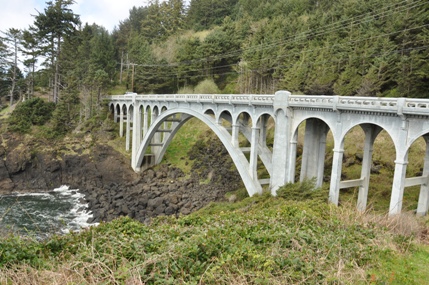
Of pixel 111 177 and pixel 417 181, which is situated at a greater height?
pixel 417 181

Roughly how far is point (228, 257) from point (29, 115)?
44.0 metres

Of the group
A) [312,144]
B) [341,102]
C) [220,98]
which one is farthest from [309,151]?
[220,98]

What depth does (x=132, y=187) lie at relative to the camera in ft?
111

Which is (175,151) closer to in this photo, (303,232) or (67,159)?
(67,159)

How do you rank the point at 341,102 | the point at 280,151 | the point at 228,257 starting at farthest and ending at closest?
the point at 280,151, the point at 341,102, the point at 228,257

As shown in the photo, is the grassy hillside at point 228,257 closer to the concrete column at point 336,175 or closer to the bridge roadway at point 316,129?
the bridge roadway at point 316,129

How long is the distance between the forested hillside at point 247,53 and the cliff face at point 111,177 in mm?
7053

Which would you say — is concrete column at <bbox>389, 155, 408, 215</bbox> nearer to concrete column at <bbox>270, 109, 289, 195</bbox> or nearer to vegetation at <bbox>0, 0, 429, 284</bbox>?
vegetation at <bbox>0, 0, 429, 284</bbox>

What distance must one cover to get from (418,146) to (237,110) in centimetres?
1276

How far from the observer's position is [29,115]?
1665 inches

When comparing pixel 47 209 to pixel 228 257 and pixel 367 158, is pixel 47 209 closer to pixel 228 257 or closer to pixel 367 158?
pixel 367 158

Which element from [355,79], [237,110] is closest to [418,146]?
[355,79]

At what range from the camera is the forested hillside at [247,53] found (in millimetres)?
28000

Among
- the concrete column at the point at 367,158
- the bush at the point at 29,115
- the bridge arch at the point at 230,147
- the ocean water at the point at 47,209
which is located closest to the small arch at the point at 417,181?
the concrete column at the point at 367,158
